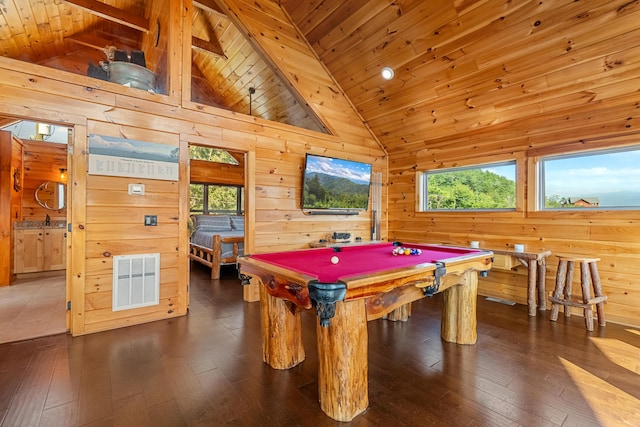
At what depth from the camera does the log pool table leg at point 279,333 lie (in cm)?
218

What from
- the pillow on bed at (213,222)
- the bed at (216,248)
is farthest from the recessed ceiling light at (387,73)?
→ the pillow on bed at (213,222)

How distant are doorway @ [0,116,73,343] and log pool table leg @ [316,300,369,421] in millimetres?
3519

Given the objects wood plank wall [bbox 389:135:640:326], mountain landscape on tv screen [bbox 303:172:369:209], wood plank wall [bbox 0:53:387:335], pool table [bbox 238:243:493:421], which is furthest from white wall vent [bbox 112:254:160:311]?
wood plank wall [bbox 389:135:640:326]

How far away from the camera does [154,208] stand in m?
3.17

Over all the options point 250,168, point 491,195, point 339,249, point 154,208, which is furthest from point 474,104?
point 154,208

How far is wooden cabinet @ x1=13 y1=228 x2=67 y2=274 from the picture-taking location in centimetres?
492

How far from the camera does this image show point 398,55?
371 cm

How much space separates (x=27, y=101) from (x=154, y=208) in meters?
1.35

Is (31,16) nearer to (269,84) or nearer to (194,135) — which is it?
(194,135)

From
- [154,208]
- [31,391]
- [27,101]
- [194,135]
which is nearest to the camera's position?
[31,391]

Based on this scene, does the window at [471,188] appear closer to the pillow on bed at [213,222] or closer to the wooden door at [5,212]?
the pillow on bed at [213,222]

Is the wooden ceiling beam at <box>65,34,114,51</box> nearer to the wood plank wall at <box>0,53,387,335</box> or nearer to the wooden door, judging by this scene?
Result: the wood plank wall at <box>0,53,387,335</box>

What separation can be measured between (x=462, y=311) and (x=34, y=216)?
713 cm

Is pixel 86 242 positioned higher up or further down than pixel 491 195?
further down
